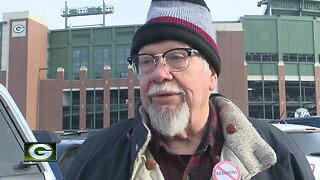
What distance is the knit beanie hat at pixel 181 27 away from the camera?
2297 mm

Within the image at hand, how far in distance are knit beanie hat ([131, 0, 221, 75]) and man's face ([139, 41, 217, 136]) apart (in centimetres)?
4

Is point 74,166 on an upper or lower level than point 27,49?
lower

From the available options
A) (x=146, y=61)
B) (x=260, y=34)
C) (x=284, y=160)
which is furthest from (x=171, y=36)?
(x=260, y=34)

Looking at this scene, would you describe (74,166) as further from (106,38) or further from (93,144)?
(106,38)

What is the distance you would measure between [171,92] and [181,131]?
0.20 metres

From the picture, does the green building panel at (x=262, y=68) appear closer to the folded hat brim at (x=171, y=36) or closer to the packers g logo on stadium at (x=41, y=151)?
the packers g logo on stadium at (x=41, y=151)

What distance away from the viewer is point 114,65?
199 ft

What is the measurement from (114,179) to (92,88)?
58433 millimetres

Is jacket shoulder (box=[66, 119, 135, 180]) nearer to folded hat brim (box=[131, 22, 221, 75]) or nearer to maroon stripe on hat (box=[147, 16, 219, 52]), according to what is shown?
folded hat brim (box=[131, 22, 221, 75])

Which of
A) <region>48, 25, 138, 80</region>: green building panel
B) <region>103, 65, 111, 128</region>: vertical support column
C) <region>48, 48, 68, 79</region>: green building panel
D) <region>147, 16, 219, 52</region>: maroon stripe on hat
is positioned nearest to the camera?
<region>147, 16, 219, 52</region>: maroon stripe on hat

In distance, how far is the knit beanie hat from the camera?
2.30 meters

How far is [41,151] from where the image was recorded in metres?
2.75

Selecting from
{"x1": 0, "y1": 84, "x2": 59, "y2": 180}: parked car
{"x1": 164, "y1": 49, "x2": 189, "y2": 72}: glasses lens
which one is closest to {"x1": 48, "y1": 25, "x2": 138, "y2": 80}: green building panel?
{"x1": 0, "y1": 84, "x2": 59, "y2": 180}: parked car

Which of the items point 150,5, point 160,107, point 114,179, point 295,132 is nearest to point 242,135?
point 160,107
